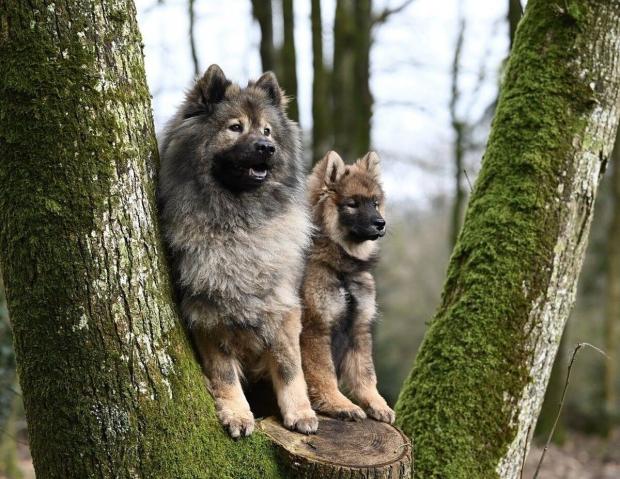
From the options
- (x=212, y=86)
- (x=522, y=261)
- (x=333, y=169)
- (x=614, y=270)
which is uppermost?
(x=212, y=86)

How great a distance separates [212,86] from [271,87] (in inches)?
18.1

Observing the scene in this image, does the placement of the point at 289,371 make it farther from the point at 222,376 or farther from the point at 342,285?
the point at 342,285

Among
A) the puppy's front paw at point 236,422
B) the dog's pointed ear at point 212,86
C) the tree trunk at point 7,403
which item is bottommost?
the tree trunk at point 7,403

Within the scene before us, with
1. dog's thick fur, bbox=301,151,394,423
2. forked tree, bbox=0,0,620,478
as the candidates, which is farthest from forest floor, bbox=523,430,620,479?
forked tree, bbox=0,0,620,478

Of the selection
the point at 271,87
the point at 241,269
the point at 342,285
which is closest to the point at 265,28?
the point at 271,87

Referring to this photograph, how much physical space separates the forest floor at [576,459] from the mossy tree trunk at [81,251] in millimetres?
8535

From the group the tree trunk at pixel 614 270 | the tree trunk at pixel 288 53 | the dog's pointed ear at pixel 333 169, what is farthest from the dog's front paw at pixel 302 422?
the tree trunk at pixel 614 270

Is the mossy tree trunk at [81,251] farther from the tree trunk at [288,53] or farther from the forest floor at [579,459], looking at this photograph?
the forest floor at [579,459]

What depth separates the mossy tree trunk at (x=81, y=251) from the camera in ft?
9.67

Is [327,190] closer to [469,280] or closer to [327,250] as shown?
[327,250]

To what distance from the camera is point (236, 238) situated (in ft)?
12.9

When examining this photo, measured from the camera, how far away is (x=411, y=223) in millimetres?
23688

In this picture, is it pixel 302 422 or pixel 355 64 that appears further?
pixel 355 64

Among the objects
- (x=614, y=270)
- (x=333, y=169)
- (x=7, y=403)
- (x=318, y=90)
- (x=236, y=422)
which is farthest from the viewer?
(x=614, y=270)
